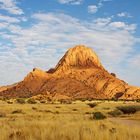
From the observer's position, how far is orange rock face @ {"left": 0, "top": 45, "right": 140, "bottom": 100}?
164 meters

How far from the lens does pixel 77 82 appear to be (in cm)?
16650

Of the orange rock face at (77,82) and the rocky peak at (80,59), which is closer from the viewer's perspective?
the orange rock face at (77,82)

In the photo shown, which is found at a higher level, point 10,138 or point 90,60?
point 90,60

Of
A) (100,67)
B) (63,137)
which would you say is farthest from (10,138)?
(100,67)

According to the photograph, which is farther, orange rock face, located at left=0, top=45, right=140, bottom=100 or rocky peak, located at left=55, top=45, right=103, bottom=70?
rocky peak, located at left=55, top=45, right=103, bottom=70

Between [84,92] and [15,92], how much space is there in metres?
34.1

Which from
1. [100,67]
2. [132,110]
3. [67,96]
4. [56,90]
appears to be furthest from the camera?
[100,67]

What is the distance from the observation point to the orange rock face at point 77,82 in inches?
6447

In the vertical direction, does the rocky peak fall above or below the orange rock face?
above

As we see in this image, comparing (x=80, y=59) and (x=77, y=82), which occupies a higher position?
(x=80, y=59)

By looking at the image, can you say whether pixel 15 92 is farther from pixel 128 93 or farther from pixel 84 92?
pixel 128 93

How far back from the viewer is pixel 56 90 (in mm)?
162250

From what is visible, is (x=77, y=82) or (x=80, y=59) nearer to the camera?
(x=77, y=82)

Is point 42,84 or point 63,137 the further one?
point 42,84
